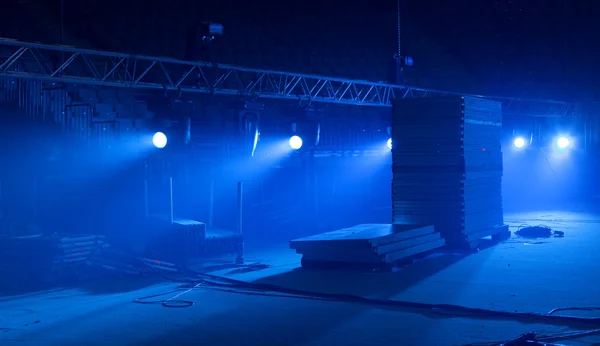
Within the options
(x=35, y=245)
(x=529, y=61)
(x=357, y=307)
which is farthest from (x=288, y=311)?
(x=529, y=61)

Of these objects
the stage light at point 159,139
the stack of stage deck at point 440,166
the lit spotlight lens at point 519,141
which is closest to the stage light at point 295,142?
the stage light at point 159,139

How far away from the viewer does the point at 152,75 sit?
17.2m

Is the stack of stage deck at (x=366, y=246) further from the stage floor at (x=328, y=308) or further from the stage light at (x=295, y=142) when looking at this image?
the stage light at (x=295, y=142)

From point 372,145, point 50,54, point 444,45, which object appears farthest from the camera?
point 444,45

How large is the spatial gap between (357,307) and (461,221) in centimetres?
500

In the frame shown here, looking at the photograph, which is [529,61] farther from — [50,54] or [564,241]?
[50,54]

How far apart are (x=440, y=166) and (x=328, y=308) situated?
17.8ft

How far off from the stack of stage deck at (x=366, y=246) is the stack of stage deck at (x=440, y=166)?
919 mm

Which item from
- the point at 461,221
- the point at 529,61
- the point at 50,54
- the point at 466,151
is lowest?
the point at 461,221

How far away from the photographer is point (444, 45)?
84.2ft

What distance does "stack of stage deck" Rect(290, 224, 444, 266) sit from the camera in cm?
1130

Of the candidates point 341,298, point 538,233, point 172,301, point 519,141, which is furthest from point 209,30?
point 519,141

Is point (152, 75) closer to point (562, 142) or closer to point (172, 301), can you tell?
point (172, 301)

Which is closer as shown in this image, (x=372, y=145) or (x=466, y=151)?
(x=466, y=151)
